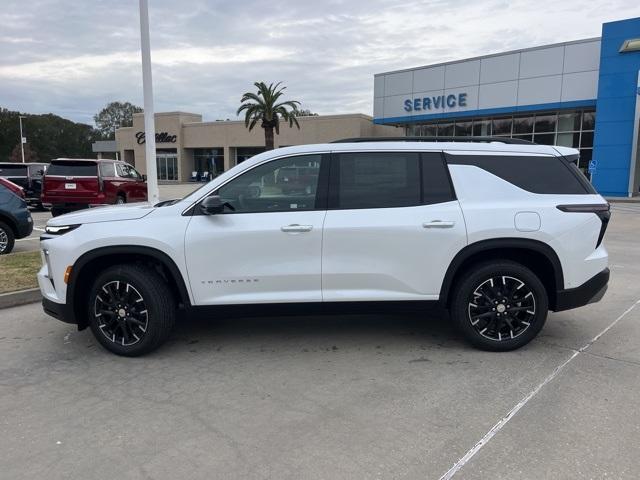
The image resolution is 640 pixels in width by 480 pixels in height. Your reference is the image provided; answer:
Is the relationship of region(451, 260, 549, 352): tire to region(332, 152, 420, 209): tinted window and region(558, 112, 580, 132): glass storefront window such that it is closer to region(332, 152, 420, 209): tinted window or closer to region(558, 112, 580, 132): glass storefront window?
region(332, 152, 420, 209): tinted window

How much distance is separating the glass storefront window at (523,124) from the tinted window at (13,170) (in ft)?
92.8

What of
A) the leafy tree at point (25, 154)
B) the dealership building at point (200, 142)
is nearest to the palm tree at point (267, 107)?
the dealership building at point (200, 142)

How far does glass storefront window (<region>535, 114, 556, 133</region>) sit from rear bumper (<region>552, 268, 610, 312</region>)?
101 feet

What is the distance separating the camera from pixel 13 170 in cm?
1892

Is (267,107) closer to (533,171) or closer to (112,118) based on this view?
(533,171)

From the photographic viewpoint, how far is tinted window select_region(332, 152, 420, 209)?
4.46 meters

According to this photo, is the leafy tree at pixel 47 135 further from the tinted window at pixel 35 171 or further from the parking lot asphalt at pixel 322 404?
the parking lot asphalt at pixel 322 404

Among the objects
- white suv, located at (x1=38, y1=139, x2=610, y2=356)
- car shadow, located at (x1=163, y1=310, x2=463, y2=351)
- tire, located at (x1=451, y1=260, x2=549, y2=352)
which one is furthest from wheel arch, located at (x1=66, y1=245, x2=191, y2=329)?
tire, located at (x1=451, y1=260, x2=549, y2=352)

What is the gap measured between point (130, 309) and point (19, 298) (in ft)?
9.18

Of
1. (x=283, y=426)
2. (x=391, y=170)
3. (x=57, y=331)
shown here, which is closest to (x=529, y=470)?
(x=283, y=426)

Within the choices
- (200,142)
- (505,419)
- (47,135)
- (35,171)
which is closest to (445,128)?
(200,142)

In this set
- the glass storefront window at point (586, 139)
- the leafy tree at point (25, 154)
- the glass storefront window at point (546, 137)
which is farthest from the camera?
the leafy tree at point (25, 154)

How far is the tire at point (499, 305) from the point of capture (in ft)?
14.7

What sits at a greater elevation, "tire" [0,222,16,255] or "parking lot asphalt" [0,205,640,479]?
"tire" [0,222,16,255]
